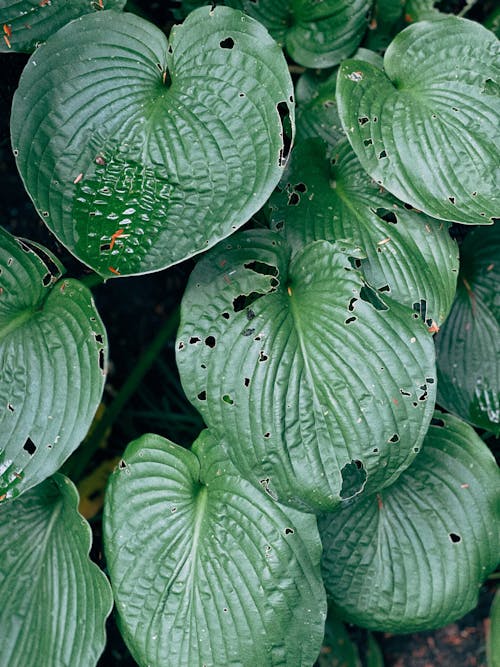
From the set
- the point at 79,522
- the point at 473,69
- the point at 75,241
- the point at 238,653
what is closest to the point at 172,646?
the point at 238,653

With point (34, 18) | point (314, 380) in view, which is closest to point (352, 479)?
point (314, 380)

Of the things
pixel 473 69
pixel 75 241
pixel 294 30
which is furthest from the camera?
pixel 294 30

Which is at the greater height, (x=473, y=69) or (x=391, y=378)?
(x=473, y=69)

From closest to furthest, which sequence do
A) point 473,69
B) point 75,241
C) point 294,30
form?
point 75,241 → point 473,69 → point 294,30

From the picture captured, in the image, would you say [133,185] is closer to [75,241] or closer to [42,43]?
[75,241]

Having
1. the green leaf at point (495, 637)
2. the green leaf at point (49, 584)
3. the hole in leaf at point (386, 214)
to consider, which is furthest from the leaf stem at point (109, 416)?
the green leaf at point (495, 637)

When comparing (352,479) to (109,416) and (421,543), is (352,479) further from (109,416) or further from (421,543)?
(109,416)
